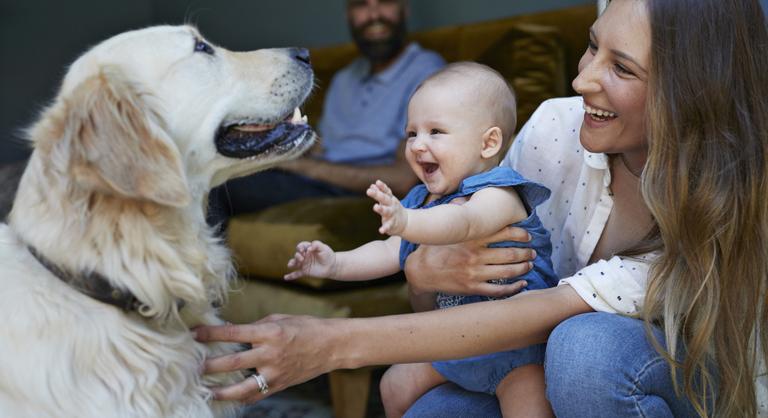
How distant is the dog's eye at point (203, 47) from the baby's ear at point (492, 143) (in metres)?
0.46

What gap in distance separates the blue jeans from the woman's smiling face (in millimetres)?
280

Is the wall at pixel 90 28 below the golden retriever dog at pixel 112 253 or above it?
below

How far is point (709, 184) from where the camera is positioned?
4.07 feet

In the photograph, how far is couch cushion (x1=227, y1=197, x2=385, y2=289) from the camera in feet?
7.47

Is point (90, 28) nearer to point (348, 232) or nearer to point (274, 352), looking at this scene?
point (348, 232)

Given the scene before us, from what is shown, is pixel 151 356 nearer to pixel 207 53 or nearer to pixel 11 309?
pixel 11 309

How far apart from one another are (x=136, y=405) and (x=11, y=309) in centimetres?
20

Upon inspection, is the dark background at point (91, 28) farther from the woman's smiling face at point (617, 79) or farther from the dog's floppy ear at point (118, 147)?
the dog's floppy ear at point (118, 147)

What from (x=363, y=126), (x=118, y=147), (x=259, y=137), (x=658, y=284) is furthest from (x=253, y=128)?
(x=363, y=126)

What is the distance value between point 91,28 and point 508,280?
14.6 feet

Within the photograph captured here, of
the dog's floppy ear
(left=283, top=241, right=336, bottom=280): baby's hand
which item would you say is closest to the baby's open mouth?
(left=283, top=241, right=336, bottom=280): baby's hand

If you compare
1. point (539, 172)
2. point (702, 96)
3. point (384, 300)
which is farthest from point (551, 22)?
point (702, 96)

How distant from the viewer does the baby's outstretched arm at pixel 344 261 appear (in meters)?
1.36

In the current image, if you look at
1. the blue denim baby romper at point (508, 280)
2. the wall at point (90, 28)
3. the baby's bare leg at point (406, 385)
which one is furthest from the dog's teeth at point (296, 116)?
the wall at point (90, 28)
